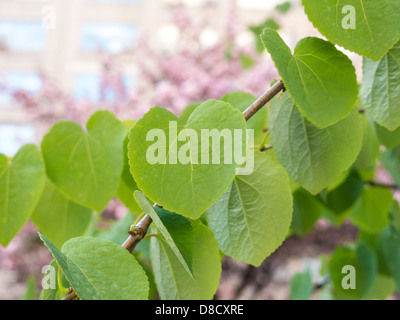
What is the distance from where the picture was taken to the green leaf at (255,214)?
6.1 inches

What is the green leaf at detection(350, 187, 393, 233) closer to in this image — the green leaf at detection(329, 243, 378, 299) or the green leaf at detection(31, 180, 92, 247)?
the green leaf at detection(329, 243, 378, 299)

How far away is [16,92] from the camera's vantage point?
1397 millimetres

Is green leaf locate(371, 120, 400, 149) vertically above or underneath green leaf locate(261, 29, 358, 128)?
underneath

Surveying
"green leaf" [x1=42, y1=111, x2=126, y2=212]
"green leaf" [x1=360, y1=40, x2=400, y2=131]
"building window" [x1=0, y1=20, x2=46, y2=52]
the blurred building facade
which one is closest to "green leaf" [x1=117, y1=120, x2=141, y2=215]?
"green leaf" [x1=42, y1=111, x2=126, y2=212]

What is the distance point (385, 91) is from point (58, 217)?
168 millimetres

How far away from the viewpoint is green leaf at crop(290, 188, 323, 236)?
285 millimetres

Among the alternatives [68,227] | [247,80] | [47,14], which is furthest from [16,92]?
[68,227]

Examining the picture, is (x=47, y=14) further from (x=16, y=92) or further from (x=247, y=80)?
(x=16, y=92)

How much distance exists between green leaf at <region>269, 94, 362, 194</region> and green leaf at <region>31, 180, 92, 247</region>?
0.12 m

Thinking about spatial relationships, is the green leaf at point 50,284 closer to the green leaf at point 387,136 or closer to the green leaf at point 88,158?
the green leaf at point 88,158

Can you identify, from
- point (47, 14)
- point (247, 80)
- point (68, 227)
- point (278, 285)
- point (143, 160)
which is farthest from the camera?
point (278, 285)

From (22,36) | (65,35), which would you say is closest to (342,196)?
(65,35)

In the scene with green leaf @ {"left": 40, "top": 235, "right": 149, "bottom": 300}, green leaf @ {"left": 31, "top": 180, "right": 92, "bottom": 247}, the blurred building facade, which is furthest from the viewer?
the blurred building facade
